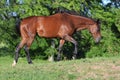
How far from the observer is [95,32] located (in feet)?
48.2

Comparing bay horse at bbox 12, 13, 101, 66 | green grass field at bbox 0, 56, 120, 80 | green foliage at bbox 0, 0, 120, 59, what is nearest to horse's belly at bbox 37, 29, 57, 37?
bay horse at bbox 12, 13, 101, 66

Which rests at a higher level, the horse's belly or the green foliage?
the horse's belly

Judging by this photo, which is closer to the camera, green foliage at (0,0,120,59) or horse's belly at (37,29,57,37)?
A: horse's belly at (37,29,57,37)

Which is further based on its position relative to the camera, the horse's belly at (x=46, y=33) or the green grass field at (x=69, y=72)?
the horse's belly at (x=46, y=33)

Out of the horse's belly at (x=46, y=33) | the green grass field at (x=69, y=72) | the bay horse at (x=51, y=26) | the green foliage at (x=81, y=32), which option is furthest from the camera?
the green foliage at (x=81, y=32)

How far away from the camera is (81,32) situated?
73.8 feet

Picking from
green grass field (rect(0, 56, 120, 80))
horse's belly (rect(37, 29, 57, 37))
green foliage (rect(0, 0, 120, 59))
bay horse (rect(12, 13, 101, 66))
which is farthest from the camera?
green foliage (rect(0, 0, 120, 59))

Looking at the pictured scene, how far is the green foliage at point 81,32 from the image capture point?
21672 millimetres

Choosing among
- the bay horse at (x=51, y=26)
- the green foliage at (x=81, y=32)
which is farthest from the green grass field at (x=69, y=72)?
the green foliage at (x=81, y=32)

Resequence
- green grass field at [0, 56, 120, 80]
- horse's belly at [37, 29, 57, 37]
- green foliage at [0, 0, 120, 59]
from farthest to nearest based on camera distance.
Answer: green foliage at [0, 0, 120, 59] → horse's belly at [37, 29, 57, 37] → green grass field at [0, 56, 120, 80]

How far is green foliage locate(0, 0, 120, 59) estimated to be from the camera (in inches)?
853

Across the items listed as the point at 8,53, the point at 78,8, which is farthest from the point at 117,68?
the point at 8,53

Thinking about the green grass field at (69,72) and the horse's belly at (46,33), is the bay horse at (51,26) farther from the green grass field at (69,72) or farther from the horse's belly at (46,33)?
the green grass field at (69,72)

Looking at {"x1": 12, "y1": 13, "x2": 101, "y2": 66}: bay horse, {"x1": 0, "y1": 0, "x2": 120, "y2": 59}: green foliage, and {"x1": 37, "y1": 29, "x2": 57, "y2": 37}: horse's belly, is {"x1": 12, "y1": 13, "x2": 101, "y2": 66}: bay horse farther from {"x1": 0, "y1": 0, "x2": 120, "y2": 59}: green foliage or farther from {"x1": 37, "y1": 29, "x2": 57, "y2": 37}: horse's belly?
{"x1": 0, "y1": 0, "x2": 120, "y2": 59}: green foliage
